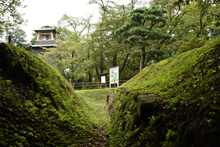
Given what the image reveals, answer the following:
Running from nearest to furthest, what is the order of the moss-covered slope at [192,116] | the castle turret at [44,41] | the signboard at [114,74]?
the moss-covered slope at [192,116]
the signboard at [114,74]
the castle turret at [44,41]

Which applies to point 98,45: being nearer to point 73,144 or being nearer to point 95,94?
point 95,94

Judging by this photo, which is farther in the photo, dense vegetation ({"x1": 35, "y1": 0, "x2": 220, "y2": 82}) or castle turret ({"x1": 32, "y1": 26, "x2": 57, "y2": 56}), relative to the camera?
castle turret ({"x1": 32, "y1": 26, "x2": 57, "y2": 56})

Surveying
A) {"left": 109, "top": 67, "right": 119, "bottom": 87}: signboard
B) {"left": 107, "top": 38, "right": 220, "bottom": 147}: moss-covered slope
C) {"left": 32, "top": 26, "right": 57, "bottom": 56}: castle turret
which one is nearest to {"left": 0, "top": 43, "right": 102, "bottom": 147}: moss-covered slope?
{"left": 107, "top": 38, "right": 220, "bottom": 147}: moss-covered slope

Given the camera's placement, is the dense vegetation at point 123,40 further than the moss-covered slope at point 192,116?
Yes

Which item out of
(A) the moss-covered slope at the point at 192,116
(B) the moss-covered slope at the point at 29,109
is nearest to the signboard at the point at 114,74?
(B) the moss-covered slope at the point at 29,109

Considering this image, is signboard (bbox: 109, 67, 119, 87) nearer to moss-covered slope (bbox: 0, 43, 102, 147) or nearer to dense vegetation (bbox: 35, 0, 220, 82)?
dense vegetation (bbox: 35, 0, 220, 82)

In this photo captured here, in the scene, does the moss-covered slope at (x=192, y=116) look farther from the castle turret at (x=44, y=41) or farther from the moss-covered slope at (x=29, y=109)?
the castle turret at (x=44, y=41)

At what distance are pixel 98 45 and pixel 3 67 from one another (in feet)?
63.4

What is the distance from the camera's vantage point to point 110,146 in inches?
177

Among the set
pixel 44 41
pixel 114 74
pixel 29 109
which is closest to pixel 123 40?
pixel 114 74

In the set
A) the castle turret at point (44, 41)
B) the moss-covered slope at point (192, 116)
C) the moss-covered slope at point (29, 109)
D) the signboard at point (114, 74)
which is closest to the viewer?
the moss-covered slope at point (192, 116)

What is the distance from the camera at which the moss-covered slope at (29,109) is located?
3081 millimetres

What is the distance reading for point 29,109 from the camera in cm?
410

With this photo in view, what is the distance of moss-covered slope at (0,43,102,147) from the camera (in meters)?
3.08
